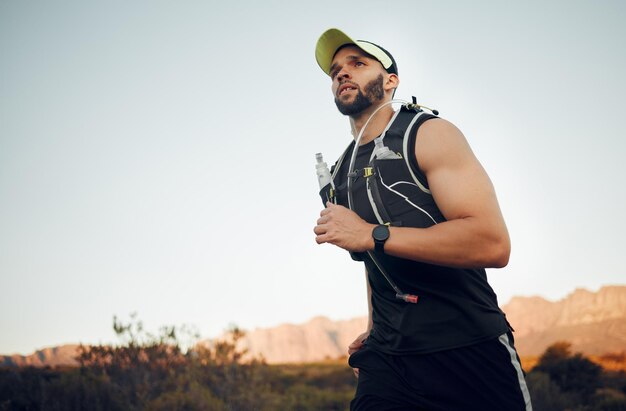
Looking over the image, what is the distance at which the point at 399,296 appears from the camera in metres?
2.73

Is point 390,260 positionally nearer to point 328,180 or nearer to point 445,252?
point 445,252

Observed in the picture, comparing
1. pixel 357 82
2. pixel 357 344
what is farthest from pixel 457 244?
pixel 357 82

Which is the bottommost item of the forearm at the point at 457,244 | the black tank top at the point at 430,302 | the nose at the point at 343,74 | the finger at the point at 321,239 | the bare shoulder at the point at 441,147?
the black tank top at the point at 430,302

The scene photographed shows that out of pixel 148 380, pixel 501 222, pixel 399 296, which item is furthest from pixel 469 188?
pixel 148 380

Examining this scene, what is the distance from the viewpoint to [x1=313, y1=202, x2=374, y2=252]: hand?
254 cm

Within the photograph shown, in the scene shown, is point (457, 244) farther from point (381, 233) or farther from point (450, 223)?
point (381, 233)

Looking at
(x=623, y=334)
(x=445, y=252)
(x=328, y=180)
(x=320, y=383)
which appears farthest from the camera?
(x=623, y=334)

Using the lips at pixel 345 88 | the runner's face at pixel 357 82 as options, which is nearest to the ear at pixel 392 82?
the runner's face at pixel 357 82

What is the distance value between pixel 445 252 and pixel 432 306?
39 centimetres

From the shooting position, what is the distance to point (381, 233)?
8.21ft

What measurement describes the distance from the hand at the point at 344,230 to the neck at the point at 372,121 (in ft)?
2.23

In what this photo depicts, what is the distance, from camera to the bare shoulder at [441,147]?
254 centimetres

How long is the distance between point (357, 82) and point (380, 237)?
114 centimetres

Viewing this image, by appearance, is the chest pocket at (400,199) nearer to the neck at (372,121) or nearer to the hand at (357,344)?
the neck at (372,121)
